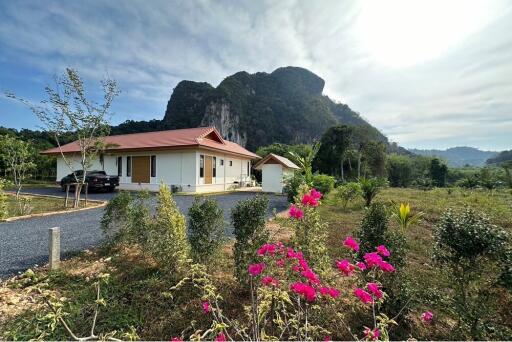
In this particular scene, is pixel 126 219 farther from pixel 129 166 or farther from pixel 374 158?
pixel 374 158

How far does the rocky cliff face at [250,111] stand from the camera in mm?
74250

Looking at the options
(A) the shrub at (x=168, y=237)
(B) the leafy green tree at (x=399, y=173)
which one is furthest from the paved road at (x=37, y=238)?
(B) the leafy green tree at (x=399, y=173)

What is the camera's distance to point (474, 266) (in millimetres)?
2705

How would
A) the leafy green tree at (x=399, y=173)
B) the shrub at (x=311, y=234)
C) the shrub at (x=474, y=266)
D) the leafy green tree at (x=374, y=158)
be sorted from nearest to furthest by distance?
the shrub at (x=474, y=266) < the shrub at (x=311, y=234) < the leafy green tree at (x=374, y=158) < the leafy green tree at (x=399, y=173)

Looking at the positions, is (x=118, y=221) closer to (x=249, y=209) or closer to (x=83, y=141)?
(x=249, y=209)

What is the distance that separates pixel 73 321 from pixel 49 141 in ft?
139

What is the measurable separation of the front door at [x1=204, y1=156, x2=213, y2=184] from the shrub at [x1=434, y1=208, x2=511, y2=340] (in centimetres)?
1581

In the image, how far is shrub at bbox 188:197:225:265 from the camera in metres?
3.65

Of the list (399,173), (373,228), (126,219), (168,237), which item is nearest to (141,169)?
(126,219)

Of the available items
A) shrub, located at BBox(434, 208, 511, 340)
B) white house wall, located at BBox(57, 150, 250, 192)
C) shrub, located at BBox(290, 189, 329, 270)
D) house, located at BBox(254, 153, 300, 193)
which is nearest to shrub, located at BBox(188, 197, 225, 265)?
shrub, located at BBox(290, 189, 329, 270)

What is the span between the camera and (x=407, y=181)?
1826 inches

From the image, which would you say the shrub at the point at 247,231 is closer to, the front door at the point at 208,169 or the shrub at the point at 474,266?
the shrub at the point at 474,266

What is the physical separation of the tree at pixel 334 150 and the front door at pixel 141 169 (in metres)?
30.2

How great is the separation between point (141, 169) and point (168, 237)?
16.0 metres
